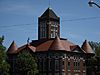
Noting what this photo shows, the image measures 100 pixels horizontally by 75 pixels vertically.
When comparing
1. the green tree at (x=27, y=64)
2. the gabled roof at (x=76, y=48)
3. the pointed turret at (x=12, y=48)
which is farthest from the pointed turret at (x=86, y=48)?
the green tree at (x=27, y=64)

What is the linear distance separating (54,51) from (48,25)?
10.2 metres

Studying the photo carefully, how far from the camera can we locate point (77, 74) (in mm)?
76688

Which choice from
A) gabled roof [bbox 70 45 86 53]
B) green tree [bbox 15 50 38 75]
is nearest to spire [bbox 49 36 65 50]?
gabled roof [bbox 70 45 86 53]

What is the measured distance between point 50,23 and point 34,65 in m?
17.4

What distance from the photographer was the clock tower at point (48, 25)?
8062cm

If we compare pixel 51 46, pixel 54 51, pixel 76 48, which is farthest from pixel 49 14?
pixel 54 51

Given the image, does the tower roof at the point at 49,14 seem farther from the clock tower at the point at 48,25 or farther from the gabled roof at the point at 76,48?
the gabled roof at the point at 76,48

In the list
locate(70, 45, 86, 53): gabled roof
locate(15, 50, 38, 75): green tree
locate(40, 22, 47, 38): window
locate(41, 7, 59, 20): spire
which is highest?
locate(41, 7, 59, 20): spire

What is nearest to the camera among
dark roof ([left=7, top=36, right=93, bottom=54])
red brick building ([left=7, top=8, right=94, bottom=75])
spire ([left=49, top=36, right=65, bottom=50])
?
spire ([left=49, top=36, right=65, bottom=50])

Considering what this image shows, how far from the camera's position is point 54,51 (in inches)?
2852

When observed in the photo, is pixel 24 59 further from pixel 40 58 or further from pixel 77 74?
pixel 77 74

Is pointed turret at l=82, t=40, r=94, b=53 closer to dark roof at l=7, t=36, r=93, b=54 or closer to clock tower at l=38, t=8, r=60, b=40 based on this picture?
dark roof at l=7, t=36, r=93, b=54

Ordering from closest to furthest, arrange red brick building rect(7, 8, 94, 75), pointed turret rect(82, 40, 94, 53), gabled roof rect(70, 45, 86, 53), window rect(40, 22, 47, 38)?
red brick building rect(7, 8, 94, 75) < gabled roof rect(70, 45, 86, 53) < pointed turret rect(82, 40, 94, 53) < window rect(40, 22, 47, 38)

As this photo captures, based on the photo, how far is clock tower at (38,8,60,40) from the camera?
265ft
